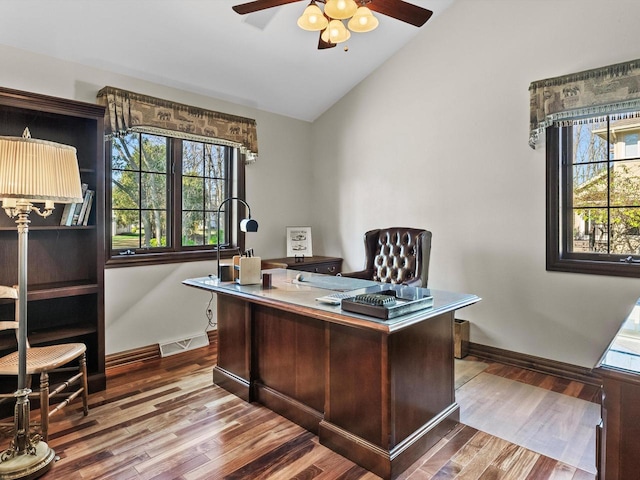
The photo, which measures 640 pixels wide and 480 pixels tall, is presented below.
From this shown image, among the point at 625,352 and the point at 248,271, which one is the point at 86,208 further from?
the point at 625,352

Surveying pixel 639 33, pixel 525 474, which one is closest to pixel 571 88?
pixel 639 33

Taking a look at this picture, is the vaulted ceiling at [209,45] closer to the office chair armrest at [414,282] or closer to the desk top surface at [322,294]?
the desk top surface at [322,294]

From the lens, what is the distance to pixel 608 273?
9.35 ft

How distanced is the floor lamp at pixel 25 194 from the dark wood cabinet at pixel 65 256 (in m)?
0.70

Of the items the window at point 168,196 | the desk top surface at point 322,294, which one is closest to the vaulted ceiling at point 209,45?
the window at point 168,196

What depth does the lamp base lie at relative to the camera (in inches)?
70.8

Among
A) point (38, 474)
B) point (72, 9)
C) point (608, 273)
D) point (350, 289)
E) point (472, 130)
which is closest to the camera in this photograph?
point (38, 474)

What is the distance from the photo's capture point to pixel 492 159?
337 cm

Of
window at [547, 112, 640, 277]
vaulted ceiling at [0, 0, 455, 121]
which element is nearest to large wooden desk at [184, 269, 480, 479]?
window at [547, 112, 640, 277]

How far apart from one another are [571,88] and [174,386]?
3704 mm

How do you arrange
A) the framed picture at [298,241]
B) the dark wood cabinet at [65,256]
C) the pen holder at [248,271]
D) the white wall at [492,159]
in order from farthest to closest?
the framed picture at [298,241], the white wall at [492,159], the dark wood cabinet at [65,256], the pen holder at [248,271]

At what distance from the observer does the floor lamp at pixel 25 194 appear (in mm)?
1816

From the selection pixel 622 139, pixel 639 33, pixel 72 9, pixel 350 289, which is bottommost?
pixel 350 289

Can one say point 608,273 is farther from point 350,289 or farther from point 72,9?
point 72,9
